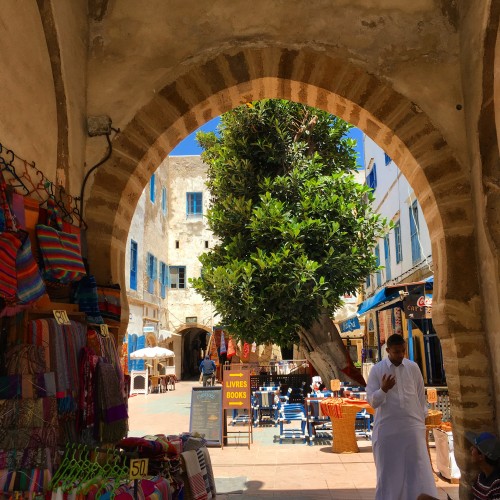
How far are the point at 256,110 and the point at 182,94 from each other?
20.4 feet

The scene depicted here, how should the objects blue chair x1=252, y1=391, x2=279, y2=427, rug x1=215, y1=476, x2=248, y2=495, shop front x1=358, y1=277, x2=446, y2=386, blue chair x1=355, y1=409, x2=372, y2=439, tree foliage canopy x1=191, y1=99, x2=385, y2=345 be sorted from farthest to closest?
blue chair x1=252, y1=391, x2=279, y2=427 < tree foliage canopy x1=191, y1=99, x2=385, y2=345 < shop front x1=358, y1=277, x2=446, y2=386 < blue chair x1=355, y1=409, x2=372, y2=439 < rug x1=215, y1=476, x2=248, y2=495

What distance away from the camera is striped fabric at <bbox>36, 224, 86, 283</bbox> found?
3.47 meters

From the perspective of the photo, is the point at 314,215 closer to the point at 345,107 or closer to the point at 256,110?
the point at 256,110

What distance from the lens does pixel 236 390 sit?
8.30 meters

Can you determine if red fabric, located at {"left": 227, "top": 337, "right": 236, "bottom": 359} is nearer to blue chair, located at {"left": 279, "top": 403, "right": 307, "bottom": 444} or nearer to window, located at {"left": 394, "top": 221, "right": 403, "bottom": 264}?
window, located at {"left": 394, "top": 221, "right": 403, "bottom": 264}

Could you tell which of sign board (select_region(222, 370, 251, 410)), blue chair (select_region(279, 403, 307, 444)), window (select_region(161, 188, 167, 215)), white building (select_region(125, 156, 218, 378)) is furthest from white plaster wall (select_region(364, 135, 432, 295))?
window (select_region(161, 188, 167, 215))

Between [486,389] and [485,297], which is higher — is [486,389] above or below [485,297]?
below

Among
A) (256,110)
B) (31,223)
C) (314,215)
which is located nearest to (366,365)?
(314,215)

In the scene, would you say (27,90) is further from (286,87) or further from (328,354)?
(328,354)

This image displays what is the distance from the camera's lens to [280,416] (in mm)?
8562

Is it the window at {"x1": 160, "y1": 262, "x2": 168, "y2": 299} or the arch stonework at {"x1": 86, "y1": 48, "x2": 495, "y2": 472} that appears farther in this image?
the window at {"x1": 160, "y1": 262, "x2": 168, "y2": 299}

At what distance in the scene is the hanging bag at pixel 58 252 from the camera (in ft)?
11.4

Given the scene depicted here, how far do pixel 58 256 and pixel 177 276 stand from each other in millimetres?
20780

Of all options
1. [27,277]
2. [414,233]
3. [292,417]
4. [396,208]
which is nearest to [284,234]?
[292,417]
